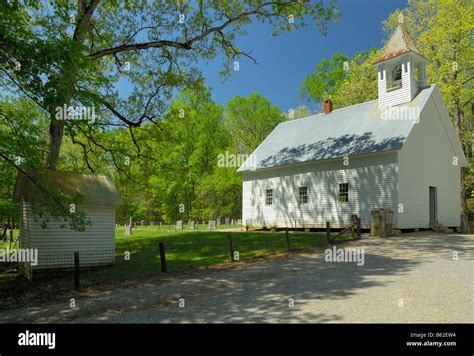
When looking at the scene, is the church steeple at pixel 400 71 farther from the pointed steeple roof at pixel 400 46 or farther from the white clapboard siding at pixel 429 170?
the white clapboard siding at pixel 429 170

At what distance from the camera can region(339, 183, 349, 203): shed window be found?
23.8 metres

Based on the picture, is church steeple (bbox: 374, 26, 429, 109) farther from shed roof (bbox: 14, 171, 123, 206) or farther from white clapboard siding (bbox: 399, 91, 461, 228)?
shed roof (bbox: 14, 171, 123, 206)

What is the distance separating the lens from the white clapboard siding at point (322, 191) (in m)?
21.9

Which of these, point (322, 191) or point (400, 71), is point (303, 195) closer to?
point (322, 191)

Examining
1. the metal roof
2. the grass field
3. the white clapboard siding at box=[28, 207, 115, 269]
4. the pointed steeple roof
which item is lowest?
the grass field

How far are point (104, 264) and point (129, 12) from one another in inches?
523

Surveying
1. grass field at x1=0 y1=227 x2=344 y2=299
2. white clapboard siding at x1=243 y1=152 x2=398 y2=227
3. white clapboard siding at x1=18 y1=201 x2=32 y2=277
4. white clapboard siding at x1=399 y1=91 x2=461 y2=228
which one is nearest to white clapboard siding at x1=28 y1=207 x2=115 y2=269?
white clapboard siding at x1=18 y1=201 x2=32 y2=277

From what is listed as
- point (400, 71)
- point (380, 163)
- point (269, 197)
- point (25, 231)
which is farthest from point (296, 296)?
point (400, 71)

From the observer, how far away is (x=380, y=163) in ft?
72.3

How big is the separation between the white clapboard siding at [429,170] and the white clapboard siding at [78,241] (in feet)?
50.4

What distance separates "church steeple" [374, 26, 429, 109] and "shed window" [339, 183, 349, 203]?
19.5 ft

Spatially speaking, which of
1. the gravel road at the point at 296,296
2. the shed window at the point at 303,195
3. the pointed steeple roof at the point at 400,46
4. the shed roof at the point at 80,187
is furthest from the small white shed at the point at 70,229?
the pointed steeple roof at the point at 400,46
